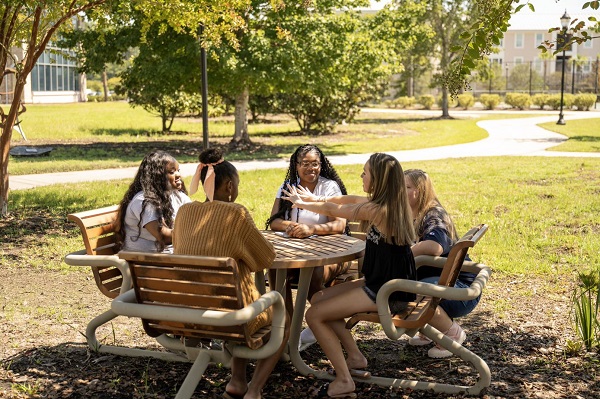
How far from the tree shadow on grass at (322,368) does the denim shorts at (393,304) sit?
0.50 metres

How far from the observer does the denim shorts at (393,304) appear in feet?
14.8

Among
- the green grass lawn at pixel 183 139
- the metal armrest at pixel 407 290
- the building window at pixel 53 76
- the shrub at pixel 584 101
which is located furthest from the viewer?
the building window at pixel 53 76

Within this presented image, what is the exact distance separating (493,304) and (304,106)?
19116mm

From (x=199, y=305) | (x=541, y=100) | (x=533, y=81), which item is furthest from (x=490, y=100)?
(x=199, y=305)

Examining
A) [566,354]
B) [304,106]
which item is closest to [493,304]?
[566,354]

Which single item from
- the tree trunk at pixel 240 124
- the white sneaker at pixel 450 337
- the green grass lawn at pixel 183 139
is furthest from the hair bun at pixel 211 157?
the tree trunk at pixel 240 124

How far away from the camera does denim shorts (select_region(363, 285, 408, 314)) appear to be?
Result: 14.8 ft

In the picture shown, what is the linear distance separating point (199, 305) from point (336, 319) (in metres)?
0.95

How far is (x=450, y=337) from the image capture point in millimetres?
5160

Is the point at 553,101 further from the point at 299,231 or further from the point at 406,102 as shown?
the point at 299,231

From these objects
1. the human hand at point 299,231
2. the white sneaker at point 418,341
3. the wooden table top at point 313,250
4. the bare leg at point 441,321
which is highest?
the human hand at point 299,231

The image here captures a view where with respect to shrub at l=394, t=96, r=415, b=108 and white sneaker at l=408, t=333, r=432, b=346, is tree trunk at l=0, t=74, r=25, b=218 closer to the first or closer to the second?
white sneaker at l=408, t=333, r=432, b=346

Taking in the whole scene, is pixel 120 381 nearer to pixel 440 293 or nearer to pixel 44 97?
pixel 440 293

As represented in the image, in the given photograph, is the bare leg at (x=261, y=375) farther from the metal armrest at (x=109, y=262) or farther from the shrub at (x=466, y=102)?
the shrub at (x=466, y=102)
